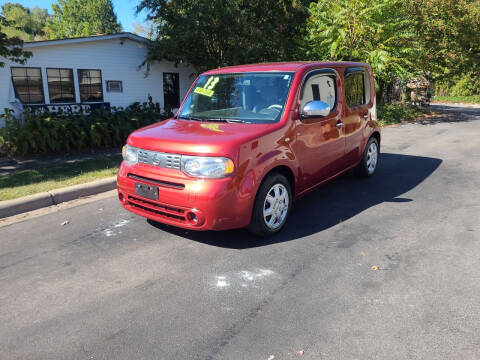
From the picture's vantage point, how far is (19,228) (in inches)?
Answer: 195

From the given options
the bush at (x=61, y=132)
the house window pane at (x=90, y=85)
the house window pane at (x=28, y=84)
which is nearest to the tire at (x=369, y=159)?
the bush at (x=61, y=132)

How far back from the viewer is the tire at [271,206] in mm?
4082

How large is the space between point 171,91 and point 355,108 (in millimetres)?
11726

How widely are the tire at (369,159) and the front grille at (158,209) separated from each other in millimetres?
3759

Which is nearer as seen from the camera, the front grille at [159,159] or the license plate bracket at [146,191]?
the front grille at [159,159]

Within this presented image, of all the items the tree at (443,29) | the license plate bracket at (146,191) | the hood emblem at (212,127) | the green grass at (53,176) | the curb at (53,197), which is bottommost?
the curb at (53,197)

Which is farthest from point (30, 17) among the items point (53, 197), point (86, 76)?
point (53, 197)

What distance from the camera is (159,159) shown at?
13.3ft

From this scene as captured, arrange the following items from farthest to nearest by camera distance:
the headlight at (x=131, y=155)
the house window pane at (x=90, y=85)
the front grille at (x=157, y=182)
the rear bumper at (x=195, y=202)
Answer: the house window pane at (x=90, y=85) < the headlight at (x=131, y=155) < the front grille at (x=157, y=182) < the rear bumper at (x=195, y=202)

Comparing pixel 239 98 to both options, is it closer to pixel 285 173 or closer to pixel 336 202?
pixel 285 173

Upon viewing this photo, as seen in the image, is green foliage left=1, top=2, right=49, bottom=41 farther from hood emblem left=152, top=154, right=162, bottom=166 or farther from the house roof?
hood emblem left=152, top=154, right=162, bottom=166

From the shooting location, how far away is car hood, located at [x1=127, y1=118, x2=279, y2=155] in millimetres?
3793

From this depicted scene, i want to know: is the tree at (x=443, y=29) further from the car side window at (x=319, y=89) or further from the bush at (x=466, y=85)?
the bush at (x=466, y=85)

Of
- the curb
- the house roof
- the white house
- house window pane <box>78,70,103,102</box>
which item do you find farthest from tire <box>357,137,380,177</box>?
house window pane <box>78,70,103,102</box>
